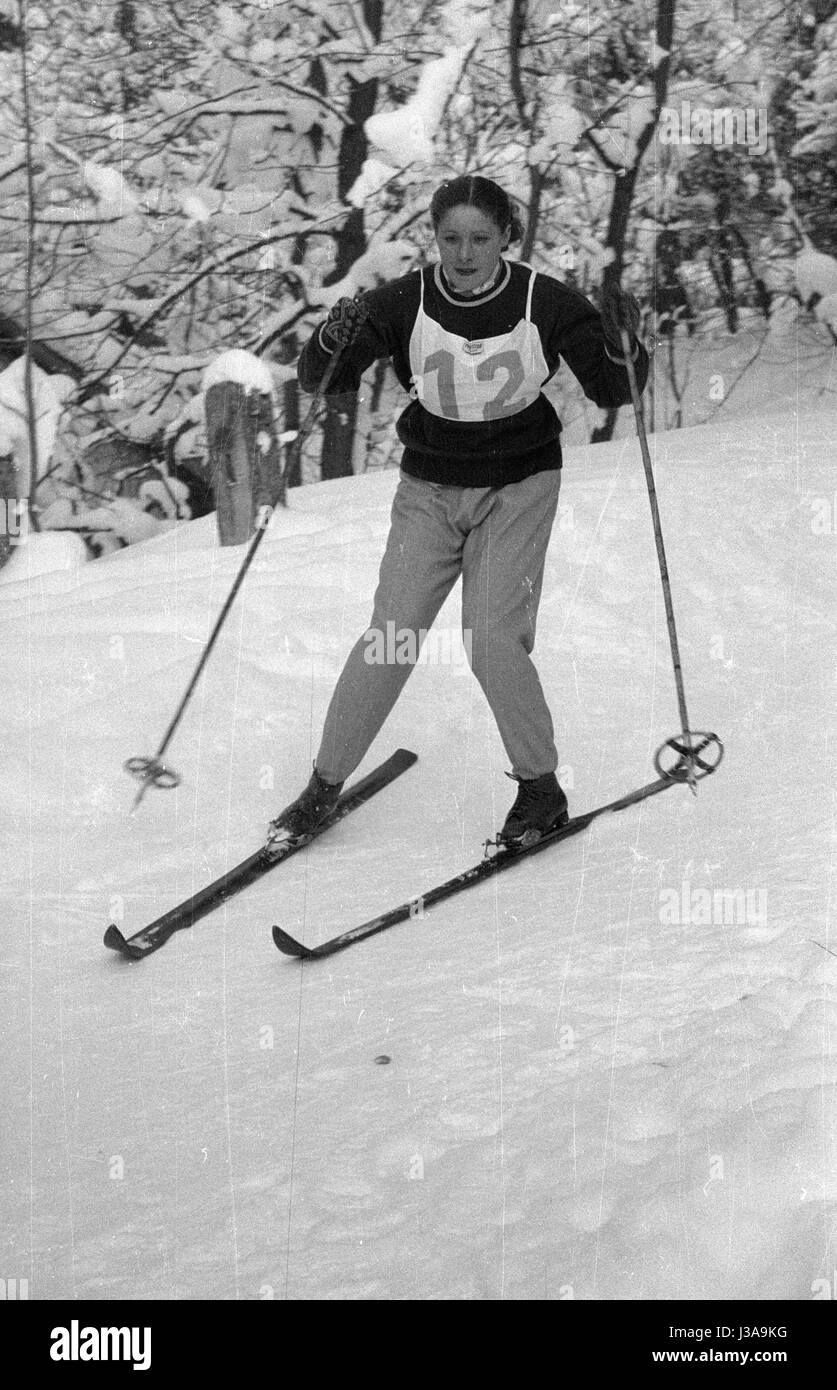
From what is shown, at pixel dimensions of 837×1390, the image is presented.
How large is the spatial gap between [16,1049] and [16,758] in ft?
4.18

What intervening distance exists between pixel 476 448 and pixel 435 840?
40.8 inches

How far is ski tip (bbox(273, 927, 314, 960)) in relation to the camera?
2.83 m

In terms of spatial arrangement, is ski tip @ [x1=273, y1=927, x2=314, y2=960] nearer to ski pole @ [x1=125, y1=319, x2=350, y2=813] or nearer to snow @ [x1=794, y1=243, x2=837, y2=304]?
ski pole @ [x1=125, y1=319, x2=350, y2=813]

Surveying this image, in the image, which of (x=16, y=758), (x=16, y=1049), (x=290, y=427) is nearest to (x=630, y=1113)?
(x=16, y=1049)

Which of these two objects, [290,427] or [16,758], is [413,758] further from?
[290,427]

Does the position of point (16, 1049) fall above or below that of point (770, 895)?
below

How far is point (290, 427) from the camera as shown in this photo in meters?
9.91

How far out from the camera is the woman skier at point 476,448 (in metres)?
3.21

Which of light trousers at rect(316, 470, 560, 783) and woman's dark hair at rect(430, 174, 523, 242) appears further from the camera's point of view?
light trousers at rect(316, 470, 560, 783)

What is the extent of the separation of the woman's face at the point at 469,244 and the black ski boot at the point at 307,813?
4.25 feet

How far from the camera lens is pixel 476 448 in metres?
3.33

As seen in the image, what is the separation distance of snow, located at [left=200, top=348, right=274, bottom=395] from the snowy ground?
571 mm

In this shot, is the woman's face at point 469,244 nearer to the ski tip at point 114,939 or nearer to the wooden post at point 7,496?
the ski tip at point 114,939

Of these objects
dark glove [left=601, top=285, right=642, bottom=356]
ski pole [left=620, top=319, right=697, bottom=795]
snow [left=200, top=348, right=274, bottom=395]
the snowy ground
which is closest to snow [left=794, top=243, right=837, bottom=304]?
the snowy ground
